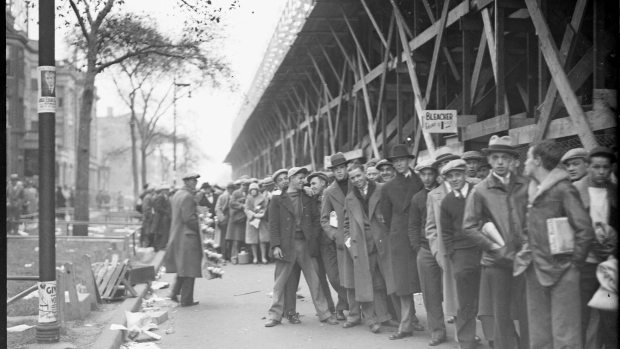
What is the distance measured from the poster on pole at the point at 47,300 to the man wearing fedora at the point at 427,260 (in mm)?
3723

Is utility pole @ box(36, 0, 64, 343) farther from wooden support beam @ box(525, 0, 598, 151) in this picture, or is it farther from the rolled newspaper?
wooden support beam @ box(525, 0, 598, 151)

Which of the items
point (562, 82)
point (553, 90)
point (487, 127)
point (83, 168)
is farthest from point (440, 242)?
point (83, 168)

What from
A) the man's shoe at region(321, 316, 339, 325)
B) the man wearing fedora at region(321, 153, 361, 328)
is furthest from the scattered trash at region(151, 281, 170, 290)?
the man wearing fedora at region(321, 153, 361, 328)

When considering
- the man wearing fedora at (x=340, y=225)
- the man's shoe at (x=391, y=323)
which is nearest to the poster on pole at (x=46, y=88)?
the man wearing fedora at (x=340, y=225)

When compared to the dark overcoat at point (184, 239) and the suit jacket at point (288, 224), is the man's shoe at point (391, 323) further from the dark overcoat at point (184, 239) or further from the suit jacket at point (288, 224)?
the dark overcoat at point (184, 239)

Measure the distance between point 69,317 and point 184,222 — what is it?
100 inches

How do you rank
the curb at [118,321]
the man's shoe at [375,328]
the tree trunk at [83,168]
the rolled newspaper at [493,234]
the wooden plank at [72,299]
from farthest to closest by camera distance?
1. the tree trunk at [83,168]
2. the wooden plank at [72,299]
3. the man's shoe at [375,328]
4. the curb at [118,321]
5. the rolled newspaper at [493,234]

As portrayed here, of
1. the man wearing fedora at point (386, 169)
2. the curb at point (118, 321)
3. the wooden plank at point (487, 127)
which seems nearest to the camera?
the curb at point (118, 321)

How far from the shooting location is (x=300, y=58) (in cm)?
2284

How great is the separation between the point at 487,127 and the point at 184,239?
478 cm

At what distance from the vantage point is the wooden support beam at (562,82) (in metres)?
8.27

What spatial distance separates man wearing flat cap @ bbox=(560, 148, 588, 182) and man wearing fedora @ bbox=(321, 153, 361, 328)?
10.2ft

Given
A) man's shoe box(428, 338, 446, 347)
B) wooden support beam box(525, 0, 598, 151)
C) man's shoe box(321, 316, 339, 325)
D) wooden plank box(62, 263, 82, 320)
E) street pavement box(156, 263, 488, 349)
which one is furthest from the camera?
man's shoe box(321, 316, 339, 325)

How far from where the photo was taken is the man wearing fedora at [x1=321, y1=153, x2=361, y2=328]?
906cm
